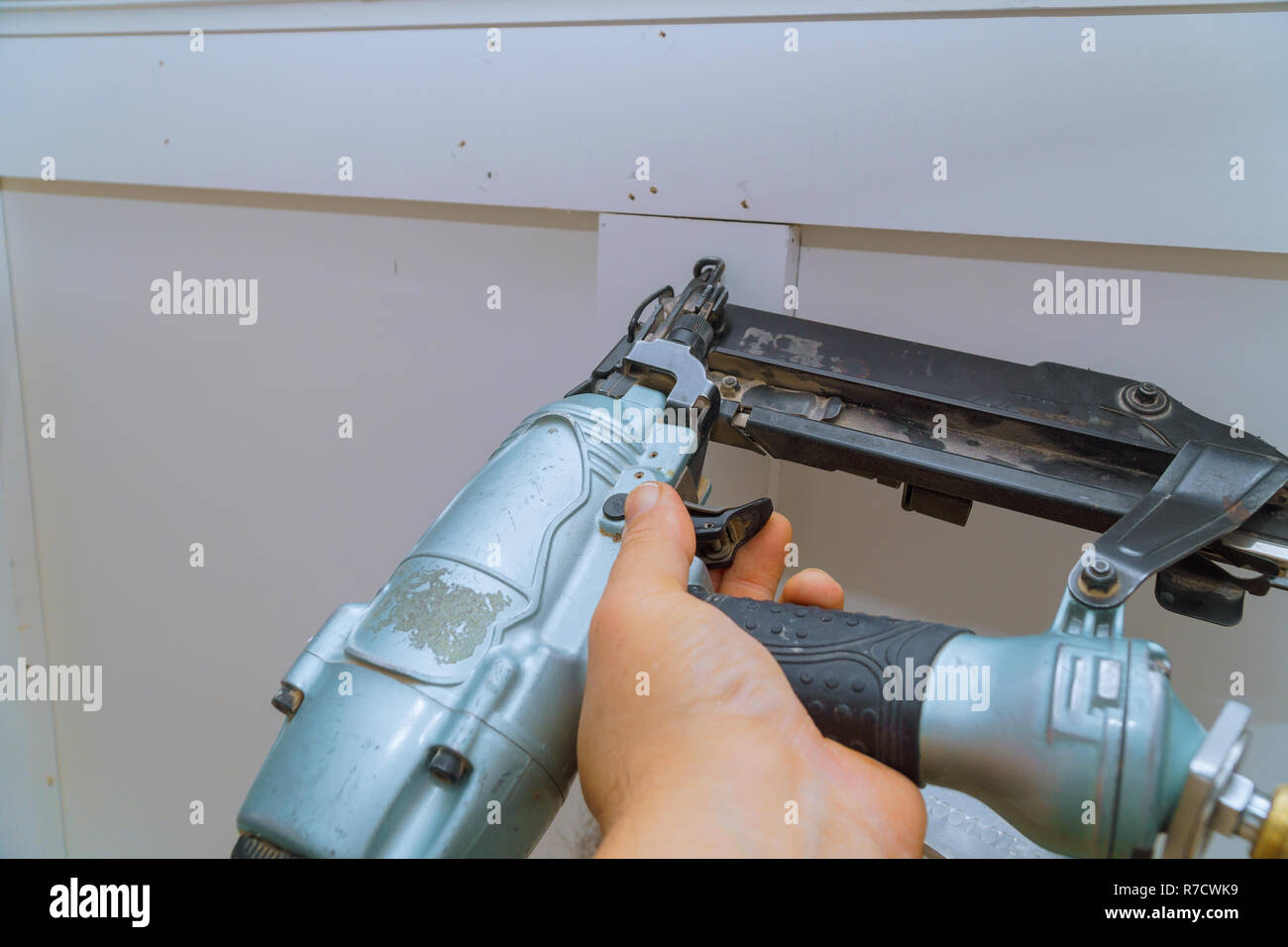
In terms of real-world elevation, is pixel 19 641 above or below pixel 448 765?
below

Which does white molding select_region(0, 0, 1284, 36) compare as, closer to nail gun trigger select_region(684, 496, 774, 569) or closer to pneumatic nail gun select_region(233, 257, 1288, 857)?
pneumatic nail gun select_region(233, 257, 1288, 857)

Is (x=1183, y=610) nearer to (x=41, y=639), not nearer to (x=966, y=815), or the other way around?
(x=966, y=815)

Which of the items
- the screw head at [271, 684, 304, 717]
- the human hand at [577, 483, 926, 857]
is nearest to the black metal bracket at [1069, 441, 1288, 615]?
the human hand at [577, 483, 926, 857]

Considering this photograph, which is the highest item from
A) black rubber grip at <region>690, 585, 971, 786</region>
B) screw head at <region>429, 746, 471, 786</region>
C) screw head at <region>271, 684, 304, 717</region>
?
black rubber grip at <region>690, 585, 971, 786</region>

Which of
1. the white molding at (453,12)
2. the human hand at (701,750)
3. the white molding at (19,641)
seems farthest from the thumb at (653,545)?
the white molding at (19,641)

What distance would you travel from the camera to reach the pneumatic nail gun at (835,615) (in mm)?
376

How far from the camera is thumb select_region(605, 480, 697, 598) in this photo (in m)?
0.50

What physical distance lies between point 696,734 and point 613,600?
9cm

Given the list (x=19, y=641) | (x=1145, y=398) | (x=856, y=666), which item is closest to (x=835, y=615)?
(x=856, y=666)

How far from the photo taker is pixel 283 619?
1.20 m

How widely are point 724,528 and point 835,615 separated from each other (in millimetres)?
106

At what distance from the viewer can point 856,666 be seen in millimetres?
450

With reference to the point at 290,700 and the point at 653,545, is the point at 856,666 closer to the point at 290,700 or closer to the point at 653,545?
the point at 653,545

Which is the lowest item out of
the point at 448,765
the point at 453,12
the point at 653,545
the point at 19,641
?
the point at 19,641
